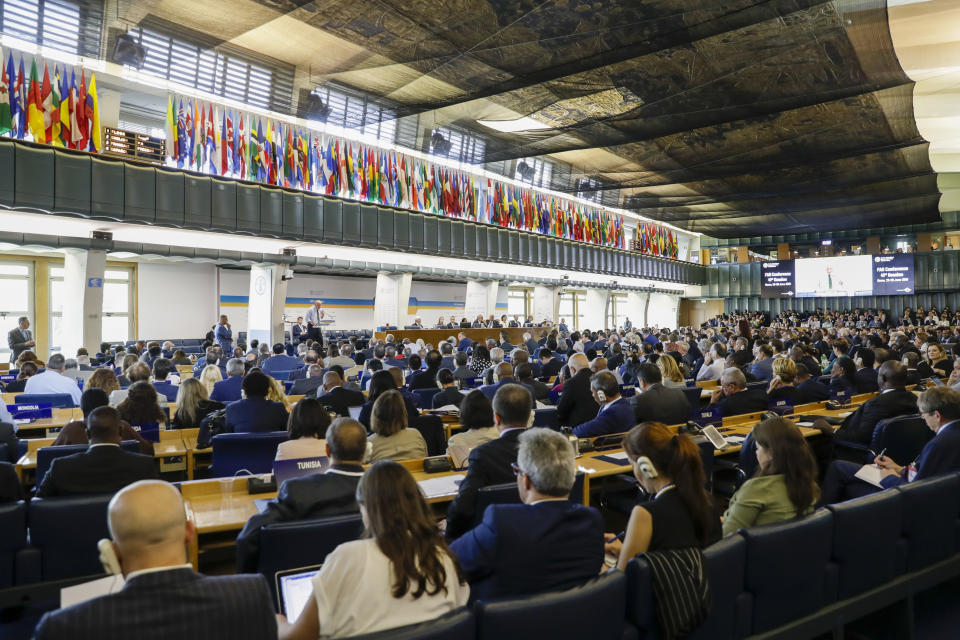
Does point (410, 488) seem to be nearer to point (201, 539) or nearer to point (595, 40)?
point (201, 539)

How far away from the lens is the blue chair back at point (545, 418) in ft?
18.9

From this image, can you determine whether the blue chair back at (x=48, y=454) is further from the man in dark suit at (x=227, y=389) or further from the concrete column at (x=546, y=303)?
the concrete column at (x=546, y=303)

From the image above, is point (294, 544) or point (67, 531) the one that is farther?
point (67, 531)

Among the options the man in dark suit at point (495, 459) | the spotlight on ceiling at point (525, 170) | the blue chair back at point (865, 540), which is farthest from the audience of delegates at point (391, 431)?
the spotlight on ceiling at point (525, 170)

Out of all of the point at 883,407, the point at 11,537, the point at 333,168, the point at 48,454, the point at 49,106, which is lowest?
the point at 11,537

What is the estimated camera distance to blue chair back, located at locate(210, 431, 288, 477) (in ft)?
14.5

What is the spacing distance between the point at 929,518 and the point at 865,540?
0.62m

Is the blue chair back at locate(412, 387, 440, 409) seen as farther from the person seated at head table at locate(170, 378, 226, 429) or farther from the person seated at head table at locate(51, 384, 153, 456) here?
the person seated at head table at locate(51, 384, 153, 456)

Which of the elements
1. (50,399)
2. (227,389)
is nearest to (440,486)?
(227,389)

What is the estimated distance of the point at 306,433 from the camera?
378 centimetres

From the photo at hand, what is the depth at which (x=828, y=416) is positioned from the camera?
240 inches

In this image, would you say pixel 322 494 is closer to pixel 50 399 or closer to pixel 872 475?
pixel 872 475

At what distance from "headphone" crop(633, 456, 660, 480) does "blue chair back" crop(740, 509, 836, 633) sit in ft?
1.45

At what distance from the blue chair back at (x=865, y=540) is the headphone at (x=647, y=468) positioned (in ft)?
3.24
